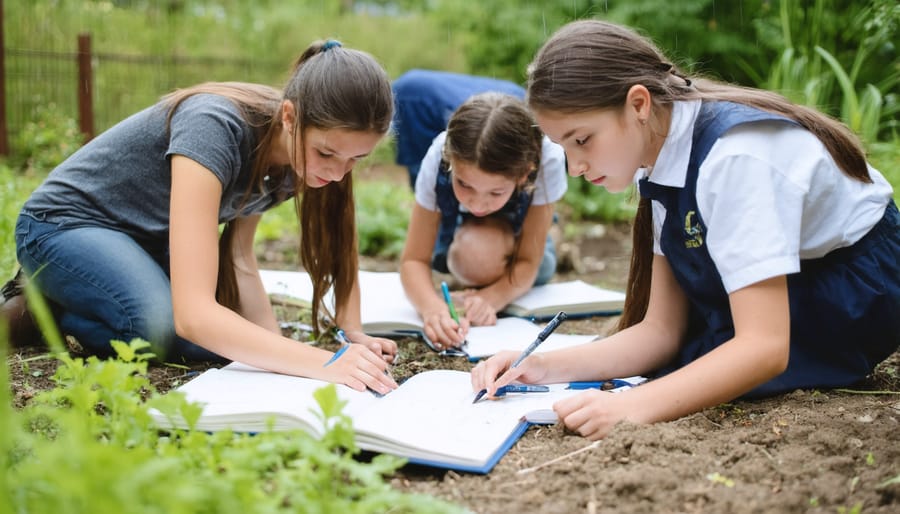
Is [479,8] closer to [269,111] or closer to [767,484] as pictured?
[269,111]

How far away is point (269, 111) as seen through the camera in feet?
8.13

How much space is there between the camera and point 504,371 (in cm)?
201

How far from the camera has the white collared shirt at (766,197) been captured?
1.66 m

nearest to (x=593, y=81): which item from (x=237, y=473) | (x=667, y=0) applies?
(x=237, y=473)

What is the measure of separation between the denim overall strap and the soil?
1.44 m

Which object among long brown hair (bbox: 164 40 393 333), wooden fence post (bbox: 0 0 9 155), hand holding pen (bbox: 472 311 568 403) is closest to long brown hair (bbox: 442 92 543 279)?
long brown hair (bbox: 164 40 393 333)

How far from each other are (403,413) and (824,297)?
106 centimetres

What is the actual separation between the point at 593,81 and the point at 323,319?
1390mm

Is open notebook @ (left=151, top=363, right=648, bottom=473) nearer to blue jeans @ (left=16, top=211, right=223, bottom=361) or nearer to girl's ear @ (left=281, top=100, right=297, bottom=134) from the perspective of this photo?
blue jeans @ (left=16, top=211, right=223, bottom=361)

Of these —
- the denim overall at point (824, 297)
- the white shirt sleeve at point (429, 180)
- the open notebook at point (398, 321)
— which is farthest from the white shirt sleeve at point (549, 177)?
the denim overall at point (824, 297)

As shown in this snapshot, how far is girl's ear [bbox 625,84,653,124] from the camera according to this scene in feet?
6.06

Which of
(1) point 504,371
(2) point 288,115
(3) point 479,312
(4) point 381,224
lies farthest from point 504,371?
(4) point 381,224

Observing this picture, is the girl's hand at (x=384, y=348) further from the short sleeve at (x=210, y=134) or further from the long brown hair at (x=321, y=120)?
the short sleeve at (x=210, y=134)

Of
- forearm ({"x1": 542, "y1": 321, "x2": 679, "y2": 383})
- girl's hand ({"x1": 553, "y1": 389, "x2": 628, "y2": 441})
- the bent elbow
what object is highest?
the bent elbow
